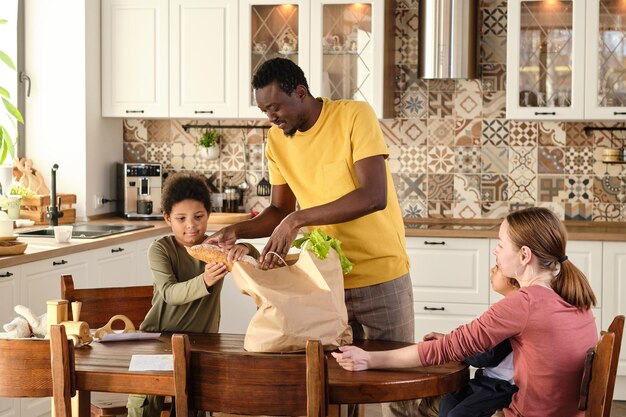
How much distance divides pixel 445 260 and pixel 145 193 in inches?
71.6

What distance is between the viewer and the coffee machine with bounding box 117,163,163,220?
5715 millimetres

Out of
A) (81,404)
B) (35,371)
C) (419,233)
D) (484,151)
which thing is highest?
(484,151)

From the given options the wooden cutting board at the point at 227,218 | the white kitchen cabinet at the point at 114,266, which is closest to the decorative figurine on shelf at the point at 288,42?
the wooden cutting board at the point at 227,218

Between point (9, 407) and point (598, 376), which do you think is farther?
point (9, 407)

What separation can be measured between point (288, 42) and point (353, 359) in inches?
134

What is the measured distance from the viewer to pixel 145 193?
228 inches

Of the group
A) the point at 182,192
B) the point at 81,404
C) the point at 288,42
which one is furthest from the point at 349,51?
the point at 81,404

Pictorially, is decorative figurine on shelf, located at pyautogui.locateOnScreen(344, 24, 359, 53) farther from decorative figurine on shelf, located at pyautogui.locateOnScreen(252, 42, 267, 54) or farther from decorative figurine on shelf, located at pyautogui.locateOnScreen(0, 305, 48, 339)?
decorative figurine on shelf, located at pyautogui.locateOnScreen(0, 305, 48, 339)

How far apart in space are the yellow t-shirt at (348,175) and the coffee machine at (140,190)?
9.37 feet

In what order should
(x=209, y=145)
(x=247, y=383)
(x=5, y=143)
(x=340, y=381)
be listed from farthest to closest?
(x=209, y=145), (x=5, y=143), (x=340, y=381), (x=247, y=383)

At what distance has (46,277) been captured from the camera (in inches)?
165

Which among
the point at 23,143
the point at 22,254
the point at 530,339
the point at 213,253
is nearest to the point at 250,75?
the point at 23,143

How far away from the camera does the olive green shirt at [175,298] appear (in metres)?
3.00

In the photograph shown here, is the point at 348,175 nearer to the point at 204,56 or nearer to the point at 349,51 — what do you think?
the point at 349,51
